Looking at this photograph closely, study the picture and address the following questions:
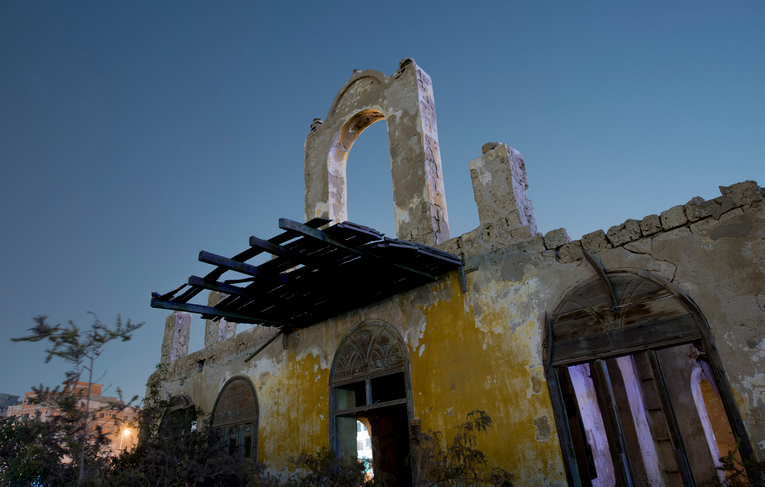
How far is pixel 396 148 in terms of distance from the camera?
7891 millimetres

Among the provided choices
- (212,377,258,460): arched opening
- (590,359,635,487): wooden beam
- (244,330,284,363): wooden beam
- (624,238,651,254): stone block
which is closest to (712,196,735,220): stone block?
(624,238,651,254): stone block

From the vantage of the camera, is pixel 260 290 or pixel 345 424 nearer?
pixel 260 290

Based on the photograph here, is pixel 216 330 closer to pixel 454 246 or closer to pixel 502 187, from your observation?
pixel 454 246

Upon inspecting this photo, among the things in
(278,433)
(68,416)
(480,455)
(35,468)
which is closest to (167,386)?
(278,433)

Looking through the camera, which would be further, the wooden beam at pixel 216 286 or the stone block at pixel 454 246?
the stone block at pixel 454 246

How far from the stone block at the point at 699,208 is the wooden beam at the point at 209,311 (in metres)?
5.83

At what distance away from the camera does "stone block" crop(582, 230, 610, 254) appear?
16.4ft

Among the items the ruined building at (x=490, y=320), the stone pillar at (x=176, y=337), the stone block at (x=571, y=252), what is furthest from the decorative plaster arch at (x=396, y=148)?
A: the stone pillar at (x=176, y=337)

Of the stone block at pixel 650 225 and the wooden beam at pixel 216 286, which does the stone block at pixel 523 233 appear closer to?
the stone block at pixel 650 225

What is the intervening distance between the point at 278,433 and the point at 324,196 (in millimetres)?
4401

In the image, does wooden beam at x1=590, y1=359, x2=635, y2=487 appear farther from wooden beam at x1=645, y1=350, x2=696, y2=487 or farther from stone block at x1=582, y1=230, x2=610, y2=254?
stone block at x1=582, y1=230, x2=610, y2=254

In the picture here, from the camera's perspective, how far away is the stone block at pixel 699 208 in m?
4.41

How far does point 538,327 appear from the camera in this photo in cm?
520

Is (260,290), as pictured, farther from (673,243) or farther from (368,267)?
(673,243)
